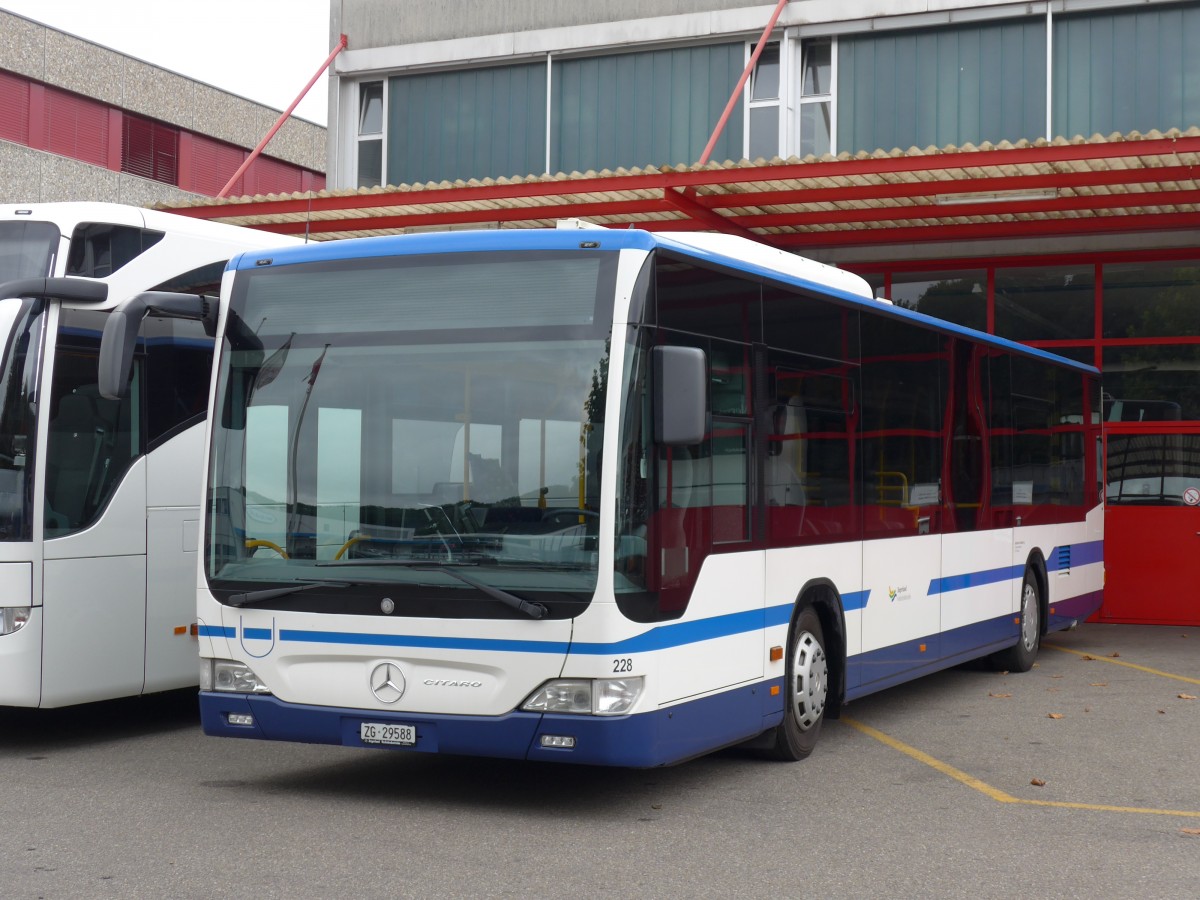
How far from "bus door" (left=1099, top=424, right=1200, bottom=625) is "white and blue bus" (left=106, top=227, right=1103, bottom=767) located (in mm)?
9826

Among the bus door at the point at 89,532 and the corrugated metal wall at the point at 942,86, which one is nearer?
the bus door at the point at 89,532

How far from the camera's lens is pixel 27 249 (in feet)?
31.1

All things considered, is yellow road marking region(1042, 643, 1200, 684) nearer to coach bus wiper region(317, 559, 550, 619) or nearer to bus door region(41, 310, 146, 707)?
coach bus wiper region(317, 559, 550, 619)

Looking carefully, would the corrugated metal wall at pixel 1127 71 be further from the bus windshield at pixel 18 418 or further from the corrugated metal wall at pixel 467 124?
the bus windshield at pixel 18 418

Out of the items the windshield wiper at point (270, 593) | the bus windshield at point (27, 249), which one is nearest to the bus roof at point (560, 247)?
the windshield wiper at point (270, 593)

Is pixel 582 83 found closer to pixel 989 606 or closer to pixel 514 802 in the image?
pixel 989 606

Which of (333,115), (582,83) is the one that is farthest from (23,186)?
(582,83)

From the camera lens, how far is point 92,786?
8.32 meters

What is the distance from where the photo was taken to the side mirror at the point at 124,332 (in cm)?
782

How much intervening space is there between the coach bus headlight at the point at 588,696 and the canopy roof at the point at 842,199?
644 cm

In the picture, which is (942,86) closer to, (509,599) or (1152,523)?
(1152,523)

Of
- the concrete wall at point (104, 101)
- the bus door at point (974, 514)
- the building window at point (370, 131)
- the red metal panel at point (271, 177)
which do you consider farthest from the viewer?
the red metal panel at point (271, 177)

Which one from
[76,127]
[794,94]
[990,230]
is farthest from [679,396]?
[76,127]

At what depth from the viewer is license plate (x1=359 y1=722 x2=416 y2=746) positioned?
758 centimetres
